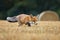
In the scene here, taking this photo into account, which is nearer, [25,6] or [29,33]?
[29,33]

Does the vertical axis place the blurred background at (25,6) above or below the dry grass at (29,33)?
above

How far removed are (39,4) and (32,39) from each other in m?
3.14

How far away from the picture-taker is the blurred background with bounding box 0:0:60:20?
12.1 feet

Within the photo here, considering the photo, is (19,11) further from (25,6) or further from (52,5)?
(52,5)

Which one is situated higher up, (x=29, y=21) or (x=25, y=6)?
(x=25, y=6)

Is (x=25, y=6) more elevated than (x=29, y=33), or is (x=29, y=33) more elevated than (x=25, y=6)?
(x=25, y=6)

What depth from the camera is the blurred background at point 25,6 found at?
12.1 feet

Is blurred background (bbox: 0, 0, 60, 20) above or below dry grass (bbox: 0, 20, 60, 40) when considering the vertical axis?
above

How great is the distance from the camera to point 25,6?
12.5ft

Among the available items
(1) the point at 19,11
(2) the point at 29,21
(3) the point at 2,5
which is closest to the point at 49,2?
(1) the point at 19,11

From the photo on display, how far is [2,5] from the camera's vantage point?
3762mm

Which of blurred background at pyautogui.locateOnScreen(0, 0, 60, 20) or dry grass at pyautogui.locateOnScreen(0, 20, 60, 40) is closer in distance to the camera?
dry grass at pyautogui.locateOnScreen(0, 20, 60, 40)

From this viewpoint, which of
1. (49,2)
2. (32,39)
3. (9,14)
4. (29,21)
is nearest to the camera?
(32,39)

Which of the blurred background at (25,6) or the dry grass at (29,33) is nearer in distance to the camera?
the dry grass at (29,33)
